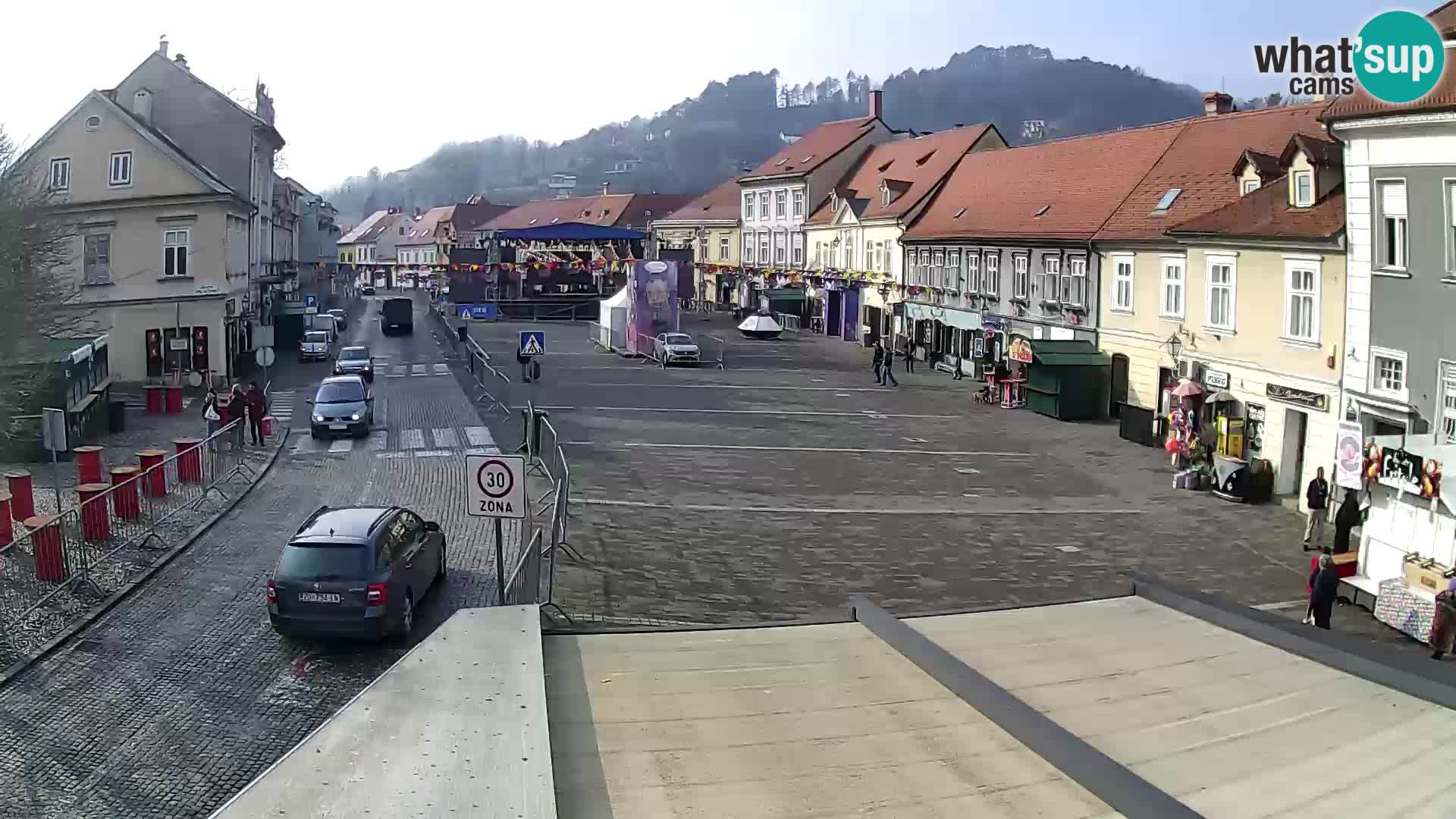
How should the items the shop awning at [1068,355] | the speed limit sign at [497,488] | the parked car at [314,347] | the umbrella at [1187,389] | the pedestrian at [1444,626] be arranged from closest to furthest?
1. the speed limit sign at [497,488]
2. the pedestrian at [1444,626]
3. the umbrella at [1187,389]
4. the shop awning at [1068,355]
5. the parked car at [314,347]

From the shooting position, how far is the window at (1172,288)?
32844 millimetres

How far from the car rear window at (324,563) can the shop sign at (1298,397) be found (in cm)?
1964

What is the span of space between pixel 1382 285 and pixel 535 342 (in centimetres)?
2142

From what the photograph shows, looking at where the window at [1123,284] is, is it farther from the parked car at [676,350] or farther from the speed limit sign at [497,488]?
the speed limit sign at [497,488]

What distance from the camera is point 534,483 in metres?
24.9

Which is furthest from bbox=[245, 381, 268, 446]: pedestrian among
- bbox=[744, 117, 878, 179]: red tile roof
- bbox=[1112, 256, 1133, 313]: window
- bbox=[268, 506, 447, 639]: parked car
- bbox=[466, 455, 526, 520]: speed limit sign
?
bbox=[744, 117, 878, 179]: red tile roof

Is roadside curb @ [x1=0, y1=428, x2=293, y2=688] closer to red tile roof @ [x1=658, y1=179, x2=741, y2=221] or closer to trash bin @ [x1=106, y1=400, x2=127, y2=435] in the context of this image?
trash bin @ [x1=106, y1=400, x2=127, y2=435]

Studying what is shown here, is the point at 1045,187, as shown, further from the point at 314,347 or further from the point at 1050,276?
the point at 314,347

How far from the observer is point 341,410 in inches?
1254

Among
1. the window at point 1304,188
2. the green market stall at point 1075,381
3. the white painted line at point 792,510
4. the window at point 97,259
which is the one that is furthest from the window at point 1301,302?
the window at point 97,259

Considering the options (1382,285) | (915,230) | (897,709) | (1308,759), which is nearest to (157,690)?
(897,709)

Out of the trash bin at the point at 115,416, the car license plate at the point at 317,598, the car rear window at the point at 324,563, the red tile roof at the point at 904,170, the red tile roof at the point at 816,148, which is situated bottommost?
the car license plate at the point at 317,598

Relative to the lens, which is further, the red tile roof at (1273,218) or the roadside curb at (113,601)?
the red tile roof at (1273,218)

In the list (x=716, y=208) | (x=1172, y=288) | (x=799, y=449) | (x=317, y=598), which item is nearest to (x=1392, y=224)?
(x=1172, y=288)
